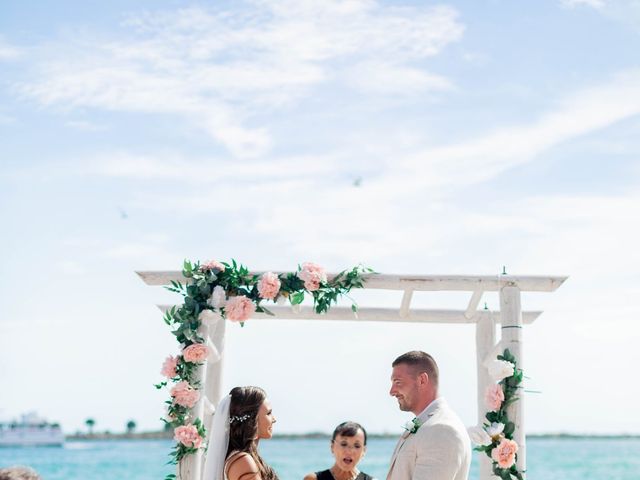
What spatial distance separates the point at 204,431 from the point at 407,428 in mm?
2386

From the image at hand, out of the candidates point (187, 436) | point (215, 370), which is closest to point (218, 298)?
point (215, 370)

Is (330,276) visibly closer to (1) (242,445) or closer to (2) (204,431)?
(2) (204,431)

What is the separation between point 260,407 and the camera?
19.5 feet

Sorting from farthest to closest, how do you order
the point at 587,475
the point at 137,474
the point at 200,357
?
the point at 137,474 < the point at 587,475 < the point at 200,357

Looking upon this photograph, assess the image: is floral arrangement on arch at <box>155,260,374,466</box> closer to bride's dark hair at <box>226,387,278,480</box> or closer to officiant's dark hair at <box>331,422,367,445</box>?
officiant's dark hair at <box>331,422,367,445</box>

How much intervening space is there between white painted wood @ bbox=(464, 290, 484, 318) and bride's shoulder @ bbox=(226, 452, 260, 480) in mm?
2746

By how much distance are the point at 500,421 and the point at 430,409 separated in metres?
1.78

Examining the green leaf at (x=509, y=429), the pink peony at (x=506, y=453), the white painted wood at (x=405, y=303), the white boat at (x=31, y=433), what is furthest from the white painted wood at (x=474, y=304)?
the white boat at (x=31, y=433)

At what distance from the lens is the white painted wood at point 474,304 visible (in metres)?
7.94

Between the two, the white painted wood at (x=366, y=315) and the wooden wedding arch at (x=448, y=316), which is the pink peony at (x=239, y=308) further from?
the white painted wood at (x=366, y=315)

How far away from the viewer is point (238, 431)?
19.3 feet

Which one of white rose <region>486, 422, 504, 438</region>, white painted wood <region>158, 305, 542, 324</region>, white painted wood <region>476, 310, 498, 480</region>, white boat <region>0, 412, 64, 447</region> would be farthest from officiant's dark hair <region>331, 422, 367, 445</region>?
white boat <region>0, 412, 64, 447</region>

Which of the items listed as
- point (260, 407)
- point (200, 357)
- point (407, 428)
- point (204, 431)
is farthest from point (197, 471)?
point (407, 428)

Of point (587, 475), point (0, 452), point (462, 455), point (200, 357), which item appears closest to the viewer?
point (462, 455)
